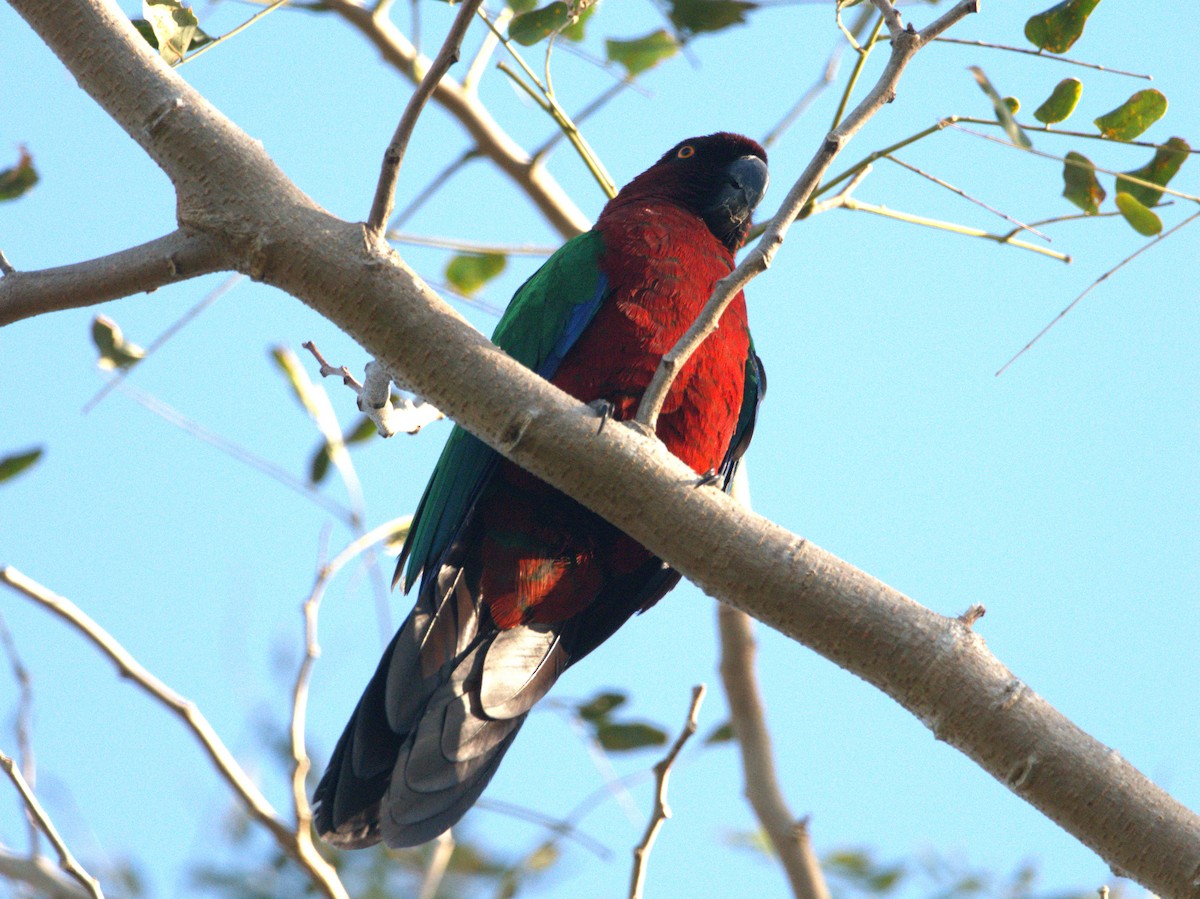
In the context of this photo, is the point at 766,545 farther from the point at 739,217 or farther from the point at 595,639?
the point at 739,217

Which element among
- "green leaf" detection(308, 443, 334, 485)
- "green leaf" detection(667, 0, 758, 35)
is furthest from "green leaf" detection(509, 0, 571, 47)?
"green leaf" detection(308, 443, 334, 485)

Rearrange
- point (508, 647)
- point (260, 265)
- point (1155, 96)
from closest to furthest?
point (260, 265), point (1155, 96), point (508, 647)

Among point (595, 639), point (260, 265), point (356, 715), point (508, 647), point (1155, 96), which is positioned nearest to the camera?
point (260, 265)

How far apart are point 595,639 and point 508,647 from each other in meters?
0.31

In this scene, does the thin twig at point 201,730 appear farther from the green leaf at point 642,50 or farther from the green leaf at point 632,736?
the green leaf at point 642,50

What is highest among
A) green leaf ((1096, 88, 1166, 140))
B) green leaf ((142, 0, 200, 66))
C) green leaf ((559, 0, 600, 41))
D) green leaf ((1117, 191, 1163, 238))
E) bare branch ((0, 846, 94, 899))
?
green leaf ((559, 0, 600, 41))

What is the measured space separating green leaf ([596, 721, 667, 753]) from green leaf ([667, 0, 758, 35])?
1.84 metres

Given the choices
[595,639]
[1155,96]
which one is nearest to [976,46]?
[1155,96]

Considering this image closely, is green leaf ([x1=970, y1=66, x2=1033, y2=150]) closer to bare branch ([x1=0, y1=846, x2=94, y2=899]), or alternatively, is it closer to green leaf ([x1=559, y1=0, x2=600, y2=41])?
green leaf ([x1=559, y1=0, x2=600, y2=41])

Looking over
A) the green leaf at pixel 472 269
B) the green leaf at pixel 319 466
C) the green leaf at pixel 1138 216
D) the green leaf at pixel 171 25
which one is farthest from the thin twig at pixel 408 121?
the green leaf at pixel 472 269

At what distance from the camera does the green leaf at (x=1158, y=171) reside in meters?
2.21

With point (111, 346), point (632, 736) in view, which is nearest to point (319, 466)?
point (111, 346)

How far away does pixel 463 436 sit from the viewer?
2.70m

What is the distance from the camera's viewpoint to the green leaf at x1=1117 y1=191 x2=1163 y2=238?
2037 mm
